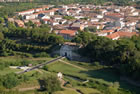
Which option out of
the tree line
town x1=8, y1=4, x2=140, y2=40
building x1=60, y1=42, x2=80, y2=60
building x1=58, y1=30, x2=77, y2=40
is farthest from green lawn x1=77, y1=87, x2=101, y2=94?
building x1=58, y1=30, x2=77, y2=40

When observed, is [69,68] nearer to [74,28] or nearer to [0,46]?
[0,46]

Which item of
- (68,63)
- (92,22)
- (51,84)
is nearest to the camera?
(51,84)

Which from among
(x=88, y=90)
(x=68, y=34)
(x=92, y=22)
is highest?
(x=92, y=22)

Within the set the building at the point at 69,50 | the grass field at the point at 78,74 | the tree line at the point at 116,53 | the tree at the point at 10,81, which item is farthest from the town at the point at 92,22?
the tree at the point at 10,81

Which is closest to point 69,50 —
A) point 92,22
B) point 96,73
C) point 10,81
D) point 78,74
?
point 78,74

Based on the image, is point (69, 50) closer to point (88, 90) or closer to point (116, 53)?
point (116, 53)

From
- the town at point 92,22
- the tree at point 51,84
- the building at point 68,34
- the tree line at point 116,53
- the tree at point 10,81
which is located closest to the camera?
the tree at point 51,84

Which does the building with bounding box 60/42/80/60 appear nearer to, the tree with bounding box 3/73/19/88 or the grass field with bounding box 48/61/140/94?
the grass field with bounding box 48/61/140/94

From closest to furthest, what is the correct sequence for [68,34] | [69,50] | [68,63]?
[68,63]
[69,50]
[68,34]

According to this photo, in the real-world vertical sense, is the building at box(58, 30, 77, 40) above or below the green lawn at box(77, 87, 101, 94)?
above

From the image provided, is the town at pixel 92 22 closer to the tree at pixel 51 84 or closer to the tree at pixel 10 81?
the tree at pixel 51 84

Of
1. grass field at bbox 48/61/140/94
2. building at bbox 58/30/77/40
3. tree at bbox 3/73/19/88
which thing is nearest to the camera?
tree at bbox 3/73/19/88
